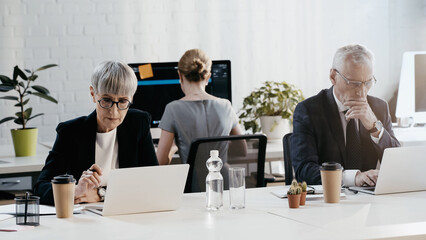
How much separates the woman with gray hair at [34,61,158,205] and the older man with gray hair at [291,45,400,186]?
686mm

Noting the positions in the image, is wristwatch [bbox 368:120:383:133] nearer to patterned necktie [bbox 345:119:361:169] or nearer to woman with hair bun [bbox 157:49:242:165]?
patterned necktie [bbox 345:119:361:169]

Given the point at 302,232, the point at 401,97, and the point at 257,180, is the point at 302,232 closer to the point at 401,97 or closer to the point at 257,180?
the point at 257,180

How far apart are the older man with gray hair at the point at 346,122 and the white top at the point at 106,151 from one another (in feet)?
2.41

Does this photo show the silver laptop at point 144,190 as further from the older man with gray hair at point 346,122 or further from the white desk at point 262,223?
the older man with gray hair at point 346,122

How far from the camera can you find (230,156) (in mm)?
2814

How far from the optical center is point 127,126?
2.45 m

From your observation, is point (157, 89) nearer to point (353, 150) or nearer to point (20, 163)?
point (20, 163)

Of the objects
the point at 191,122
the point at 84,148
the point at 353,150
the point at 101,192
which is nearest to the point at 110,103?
the point at 84,148

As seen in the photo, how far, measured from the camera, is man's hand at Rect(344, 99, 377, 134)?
2.65 metres

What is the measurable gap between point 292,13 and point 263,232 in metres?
3.81

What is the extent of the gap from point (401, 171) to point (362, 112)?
1.65 ft

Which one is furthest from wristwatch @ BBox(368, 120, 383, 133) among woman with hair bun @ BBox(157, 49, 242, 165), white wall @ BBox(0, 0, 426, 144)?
white wall @ BBox(0, 0, 426, 144)

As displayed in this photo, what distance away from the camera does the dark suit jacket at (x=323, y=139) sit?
2.61m

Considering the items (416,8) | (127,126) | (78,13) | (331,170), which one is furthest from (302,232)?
(416,8)
